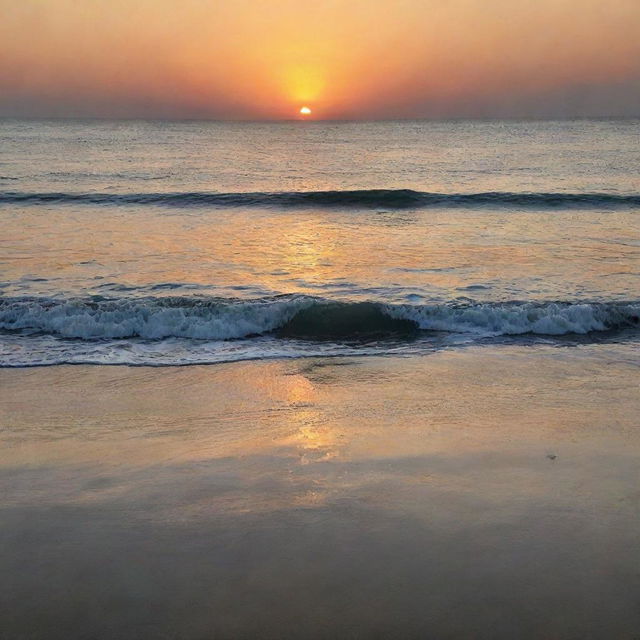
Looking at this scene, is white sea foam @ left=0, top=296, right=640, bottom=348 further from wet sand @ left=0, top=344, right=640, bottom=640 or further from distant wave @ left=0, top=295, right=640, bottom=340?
wet sand @ left=0, top=344, right=640, bottom=640

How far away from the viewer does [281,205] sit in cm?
2441

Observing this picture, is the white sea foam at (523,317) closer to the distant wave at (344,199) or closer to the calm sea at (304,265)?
the calm sea at (304,265)

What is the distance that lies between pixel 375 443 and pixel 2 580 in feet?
9.65

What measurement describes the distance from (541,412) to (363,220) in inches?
589

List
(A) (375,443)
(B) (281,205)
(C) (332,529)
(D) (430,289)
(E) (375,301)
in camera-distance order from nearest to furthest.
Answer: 1. (C) (332,529)
2. (A) (375,443)
3. (E) (375,301)
4. (D) (430,289)
5. (B) (281,205)

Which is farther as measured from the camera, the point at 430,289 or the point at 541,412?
the point at 430,289

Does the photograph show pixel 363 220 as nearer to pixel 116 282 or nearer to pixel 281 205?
pixel 281 205

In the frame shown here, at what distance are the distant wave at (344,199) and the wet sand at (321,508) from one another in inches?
659

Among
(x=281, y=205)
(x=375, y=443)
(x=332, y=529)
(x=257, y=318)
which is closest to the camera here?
(x=332, y=529)

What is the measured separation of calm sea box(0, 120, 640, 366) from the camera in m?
9.98

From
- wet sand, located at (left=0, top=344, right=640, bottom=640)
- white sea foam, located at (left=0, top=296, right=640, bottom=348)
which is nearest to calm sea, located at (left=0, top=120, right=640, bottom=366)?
white sea foam, located at (left=0, top=296, right=640, bottom=348)

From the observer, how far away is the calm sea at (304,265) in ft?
32.7

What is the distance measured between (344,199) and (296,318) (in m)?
15.5

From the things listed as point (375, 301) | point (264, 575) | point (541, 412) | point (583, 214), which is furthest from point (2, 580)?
point (583, 214)
